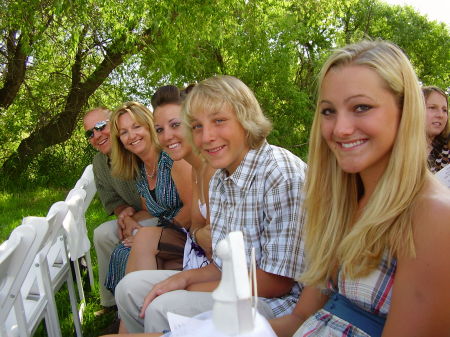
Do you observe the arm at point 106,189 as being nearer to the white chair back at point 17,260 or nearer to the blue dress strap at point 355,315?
the white chair back at point 17,260

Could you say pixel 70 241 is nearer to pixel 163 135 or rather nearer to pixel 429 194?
pixel 163 135

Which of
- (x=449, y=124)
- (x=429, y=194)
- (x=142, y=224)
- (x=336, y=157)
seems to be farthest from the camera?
(x=449, y=124)

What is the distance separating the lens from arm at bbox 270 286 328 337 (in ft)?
5.67

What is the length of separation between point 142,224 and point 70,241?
598 millimetres

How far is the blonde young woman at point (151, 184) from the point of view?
2.98 meters

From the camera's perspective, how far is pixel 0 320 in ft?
6.32

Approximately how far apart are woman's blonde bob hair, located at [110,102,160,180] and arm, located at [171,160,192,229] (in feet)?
1.06

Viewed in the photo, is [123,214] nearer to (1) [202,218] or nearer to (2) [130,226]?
(2) [130,226]

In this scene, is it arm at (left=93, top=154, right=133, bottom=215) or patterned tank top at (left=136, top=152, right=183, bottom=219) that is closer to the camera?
patterned tank top at (left=136, top=152, right=183, bottom=219)

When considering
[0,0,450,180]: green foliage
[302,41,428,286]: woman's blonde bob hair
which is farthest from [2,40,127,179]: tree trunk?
[302,41,428,286]: woman's blonde bob hair

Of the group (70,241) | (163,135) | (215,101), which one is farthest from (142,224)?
(215,101)

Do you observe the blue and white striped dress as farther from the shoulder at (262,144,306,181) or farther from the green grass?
the shoulder at (262,144,306,181)

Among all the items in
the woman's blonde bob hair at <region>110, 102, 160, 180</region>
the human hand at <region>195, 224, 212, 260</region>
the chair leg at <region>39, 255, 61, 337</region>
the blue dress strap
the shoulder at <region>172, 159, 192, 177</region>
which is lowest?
the chair leg at <region>39, 255, 61, 337</region>

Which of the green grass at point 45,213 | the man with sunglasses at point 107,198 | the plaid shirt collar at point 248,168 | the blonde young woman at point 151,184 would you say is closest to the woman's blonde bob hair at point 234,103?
the plaid shirt collar at point 248,168
